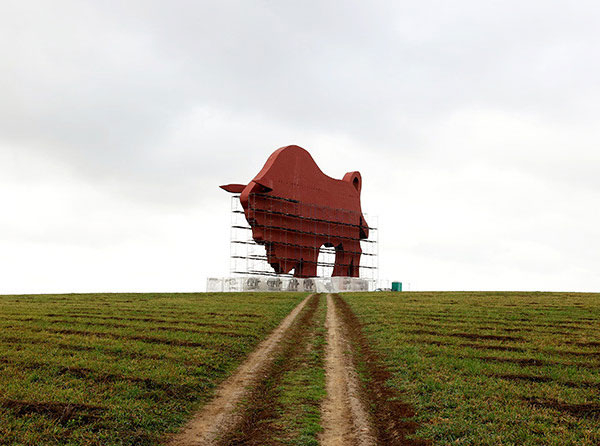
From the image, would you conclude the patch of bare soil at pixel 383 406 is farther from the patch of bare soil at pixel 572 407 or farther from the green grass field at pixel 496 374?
the patch of bare soil at pixel 572 407

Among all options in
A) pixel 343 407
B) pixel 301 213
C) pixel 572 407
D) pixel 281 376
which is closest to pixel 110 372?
pixel 281 376

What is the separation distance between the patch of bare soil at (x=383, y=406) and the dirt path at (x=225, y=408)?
9.92ft

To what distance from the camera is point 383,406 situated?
11219 mm

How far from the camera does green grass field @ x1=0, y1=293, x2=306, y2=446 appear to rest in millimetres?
9328

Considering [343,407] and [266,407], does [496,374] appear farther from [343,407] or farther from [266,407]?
[266,407]

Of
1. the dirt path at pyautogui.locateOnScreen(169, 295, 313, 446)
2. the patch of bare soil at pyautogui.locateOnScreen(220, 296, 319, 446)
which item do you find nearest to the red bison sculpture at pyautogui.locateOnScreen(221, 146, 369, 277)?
the patch of bare soil at pyautogui.locateOnScreen(220, 296, 319, 446)

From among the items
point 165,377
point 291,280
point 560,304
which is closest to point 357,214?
point 291,280

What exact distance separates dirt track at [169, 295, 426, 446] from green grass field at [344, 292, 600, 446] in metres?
0.55

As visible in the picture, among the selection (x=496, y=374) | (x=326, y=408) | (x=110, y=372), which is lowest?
(x=326, y=408)

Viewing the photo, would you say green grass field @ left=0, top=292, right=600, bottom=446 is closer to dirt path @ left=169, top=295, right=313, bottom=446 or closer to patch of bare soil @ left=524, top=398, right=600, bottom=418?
patch of bare soil @ left=524, top=398, right=600, bottom=418

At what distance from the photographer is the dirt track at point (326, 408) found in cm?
916

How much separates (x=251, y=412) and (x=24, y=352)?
8.95 metres

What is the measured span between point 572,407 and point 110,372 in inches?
458

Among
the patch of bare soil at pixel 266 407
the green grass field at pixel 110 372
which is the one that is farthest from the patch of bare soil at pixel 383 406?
the green grass field at pixel 110 372
